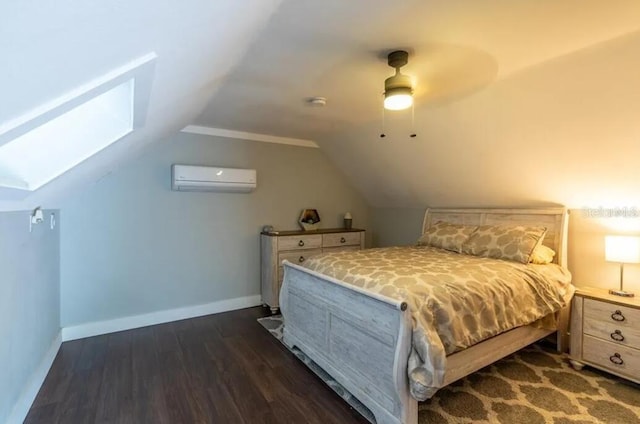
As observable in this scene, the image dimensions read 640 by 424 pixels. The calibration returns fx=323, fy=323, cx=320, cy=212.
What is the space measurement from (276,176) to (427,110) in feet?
6.79

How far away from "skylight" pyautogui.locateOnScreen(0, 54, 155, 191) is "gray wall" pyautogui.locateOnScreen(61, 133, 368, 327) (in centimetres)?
163

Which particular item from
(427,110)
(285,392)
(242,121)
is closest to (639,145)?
(427,110)

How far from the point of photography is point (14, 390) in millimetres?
1815

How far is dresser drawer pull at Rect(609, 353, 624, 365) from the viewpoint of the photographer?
2346mm

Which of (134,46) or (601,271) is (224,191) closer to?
(134,46)

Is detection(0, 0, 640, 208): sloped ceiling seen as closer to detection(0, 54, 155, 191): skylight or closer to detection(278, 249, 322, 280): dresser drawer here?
detection(0, 54, 155, 191): skylight

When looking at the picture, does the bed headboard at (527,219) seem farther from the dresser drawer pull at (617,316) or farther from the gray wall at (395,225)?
the dresser drawer pull at (617,316)

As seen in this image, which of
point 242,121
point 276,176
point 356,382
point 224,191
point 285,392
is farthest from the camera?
point 276,176

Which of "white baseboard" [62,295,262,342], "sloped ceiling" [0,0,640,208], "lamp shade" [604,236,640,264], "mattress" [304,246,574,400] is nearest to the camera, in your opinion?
"sloped ceiling" [0,0,640,208]

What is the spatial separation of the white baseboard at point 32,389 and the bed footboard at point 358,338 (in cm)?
179

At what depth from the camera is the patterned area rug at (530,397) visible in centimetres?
198

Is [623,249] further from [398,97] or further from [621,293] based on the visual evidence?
[398,97]

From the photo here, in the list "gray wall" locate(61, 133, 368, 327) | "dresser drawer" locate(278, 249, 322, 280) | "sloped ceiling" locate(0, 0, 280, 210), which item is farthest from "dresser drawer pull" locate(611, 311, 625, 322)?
"gray wall" locate(61, 133, 368, 327)

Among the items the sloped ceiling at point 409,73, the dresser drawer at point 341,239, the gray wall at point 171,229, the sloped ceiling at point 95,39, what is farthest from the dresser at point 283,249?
the sloped ceiling at point 95,39
